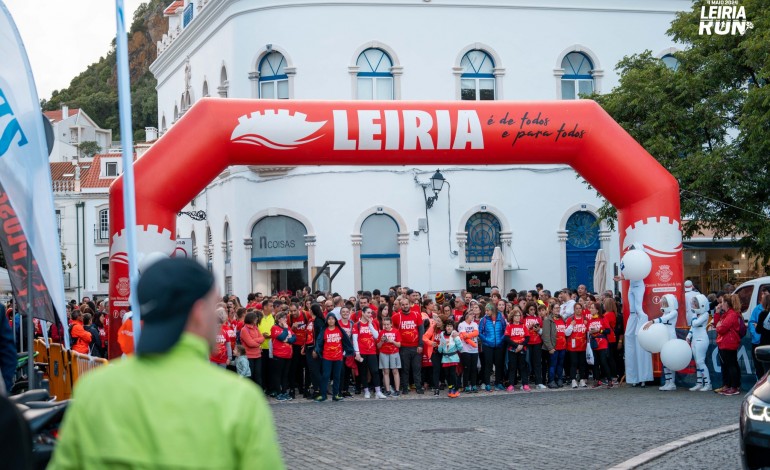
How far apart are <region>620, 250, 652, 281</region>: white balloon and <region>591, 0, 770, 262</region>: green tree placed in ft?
19.5

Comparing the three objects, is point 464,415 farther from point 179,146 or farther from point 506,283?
point 506,283

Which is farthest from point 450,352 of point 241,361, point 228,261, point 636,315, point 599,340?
point 228,261

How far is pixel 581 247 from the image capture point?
36219mm

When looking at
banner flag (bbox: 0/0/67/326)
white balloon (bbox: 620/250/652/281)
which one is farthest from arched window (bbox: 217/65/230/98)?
banner flag (bbox: 0/0/67/326)

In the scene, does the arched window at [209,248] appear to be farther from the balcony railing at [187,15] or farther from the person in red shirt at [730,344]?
the person in red shirt at [730,344]

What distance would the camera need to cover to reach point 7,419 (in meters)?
4.31

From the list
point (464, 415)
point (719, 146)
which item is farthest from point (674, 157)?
point (464, 415)

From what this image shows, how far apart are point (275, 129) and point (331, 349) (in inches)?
148

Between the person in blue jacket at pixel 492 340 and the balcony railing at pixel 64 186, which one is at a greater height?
the balcony railing at pixel 64 186

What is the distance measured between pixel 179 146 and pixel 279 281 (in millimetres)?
17456

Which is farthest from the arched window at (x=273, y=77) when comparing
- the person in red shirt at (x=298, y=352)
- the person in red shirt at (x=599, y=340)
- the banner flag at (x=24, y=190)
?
the banner flag at (x=24, y=190)

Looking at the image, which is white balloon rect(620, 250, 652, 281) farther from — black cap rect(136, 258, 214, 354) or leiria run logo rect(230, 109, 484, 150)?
black cap rect(136, 258, 214, 354)

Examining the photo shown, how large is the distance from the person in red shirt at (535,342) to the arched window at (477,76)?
1531 cm

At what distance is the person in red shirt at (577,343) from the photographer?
2119 cm
